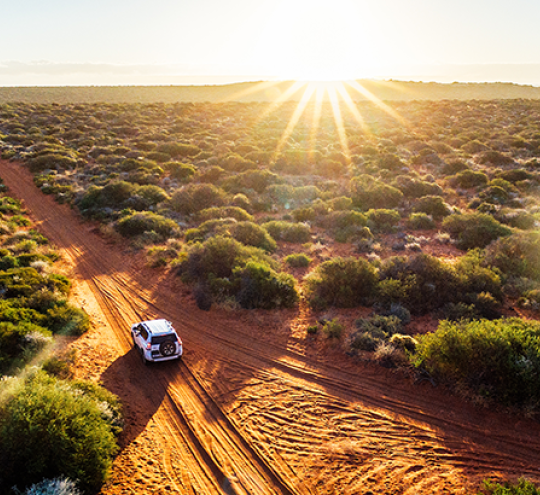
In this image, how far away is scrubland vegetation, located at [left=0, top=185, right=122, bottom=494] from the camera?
6.46 m

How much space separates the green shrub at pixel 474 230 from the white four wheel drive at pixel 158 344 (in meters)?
16.6

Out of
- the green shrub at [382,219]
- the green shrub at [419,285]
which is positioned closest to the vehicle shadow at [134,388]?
the green shrub at [419,285]

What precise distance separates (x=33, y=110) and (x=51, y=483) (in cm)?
7461

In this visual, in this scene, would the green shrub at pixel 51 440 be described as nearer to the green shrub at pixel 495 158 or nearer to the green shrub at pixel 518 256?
the green shrub at pixel 518 256

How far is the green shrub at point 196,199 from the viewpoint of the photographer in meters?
25.2

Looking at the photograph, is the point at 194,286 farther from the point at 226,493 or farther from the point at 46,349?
the point at 226,493

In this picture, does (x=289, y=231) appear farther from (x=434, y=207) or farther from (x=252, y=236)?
(x=434, y=207)

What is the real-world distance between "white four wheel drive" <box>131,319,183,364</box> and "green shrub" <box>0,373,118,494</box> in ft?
10.1

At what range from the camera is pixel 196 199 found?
25.8m

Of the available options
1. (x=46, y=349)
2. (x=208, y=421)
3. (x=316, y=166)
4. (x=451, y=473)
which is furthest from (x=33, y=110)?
(x=451, y=473)

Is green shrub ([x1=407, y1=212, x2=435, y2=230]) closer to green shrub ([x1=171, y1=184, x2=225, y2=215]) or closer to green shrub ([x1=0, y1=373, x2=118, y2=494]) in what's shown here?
green shrub ([x1=171, y1=184, x2=225, y2=215])

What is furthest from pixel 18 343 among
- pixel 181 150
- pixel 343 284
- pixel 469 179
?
pixel 181 150

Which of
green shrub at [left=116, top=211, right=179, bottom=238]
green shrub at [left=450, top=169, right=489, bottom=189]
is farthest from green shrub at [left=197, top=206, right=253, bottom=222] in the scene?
green shrub at [left=450, top=169, right=489, bottom=189]

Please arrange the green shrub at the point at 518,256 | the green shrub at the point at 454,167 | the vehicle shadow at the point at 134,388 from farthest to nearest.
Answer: the green shrub at the point at 454,167 < the green shrub at the point at 518,256 < the vehicle shadow at the point at 134,388
